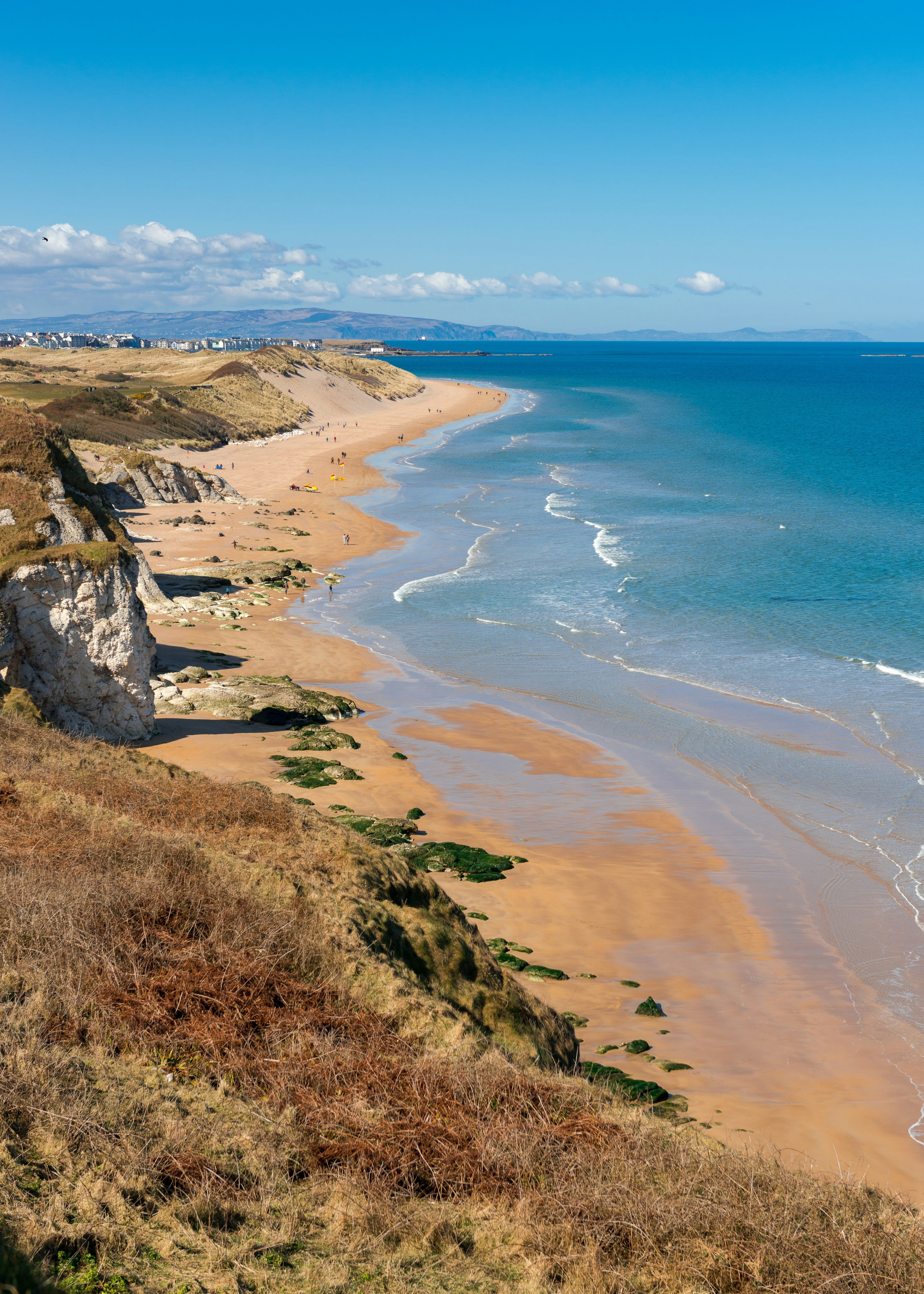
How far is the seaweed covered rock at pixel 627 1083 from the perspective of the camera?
10766 millimetres

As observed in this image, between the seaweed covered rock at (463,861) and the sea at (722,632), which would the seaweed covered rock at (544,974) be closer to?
the seaweed covered rock at (463,861)

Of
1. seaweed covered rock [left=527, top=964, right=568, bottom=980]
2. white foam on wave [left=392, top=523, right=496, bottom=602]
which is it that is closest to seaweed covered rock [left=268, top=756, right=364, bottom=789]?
seaweed covered rock [left=527, top=964, right=568, bottom=980]

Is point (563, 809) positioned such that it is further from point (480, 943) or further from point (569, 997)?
point (480, 943)

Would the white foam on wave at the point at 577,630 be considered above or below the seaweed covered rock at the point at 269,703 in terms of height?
above

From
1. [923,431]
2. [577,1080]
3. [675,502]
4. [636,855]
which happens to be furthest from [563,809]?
[923,431]

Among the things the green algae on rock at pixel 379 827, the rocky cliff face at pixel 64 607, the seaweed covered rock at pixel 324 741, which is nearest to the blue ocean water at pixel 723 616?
the seaweed covered rock at pixel 324 741

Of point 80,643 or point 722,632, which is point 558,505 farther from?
point 80,643

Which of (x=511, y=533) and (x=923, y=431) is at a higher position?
(x=923, y=431)

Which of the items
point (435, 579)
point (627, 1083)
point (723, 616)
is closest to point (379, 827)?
point (627, 1083)

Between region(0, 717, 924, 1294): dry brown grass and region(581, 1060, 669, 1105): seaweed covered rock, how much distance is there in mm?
1311

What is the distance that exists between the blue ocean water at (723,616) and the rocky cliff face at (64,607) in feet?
39.3

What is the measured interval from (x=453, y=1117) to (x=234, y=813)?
203 inches

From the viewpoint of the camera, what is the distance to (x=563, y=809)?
21.1m

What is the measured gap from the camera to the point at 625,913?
16516 mm
